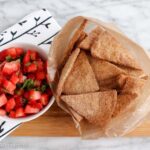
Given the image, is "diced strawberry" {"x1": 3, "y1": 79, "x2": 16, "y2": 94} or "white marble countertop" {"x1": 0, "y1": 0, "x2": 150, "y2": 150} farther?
"white marble countertop" {"x1": 0, "y1": 0, "x2": 150, "y2": 150}

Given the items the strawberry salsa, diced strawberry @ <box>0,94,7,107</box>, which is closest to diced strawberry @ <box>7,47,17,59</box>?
the strawberry salsa

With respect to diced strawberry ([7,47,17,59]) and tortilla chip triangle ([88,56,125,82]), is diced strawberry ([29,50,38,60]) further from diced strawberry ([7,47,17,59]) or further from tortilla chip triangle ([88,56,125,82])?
tortilla chip triangle ([88,56,125,82])

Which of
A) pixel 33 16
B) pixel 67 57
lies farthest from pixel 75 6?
pixel 67 57

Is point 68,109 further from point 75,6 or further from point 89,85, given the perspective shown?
point 75,6

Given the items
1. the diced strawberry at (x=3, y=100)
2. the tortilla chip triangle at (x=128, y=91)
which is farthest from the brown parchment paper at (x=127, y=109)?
the diced strawberry at (x=3, y=100)

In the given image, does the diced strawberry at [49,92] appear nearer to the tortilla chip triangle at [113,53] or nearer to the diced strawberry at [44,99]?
the diced strawberry at [44,99]

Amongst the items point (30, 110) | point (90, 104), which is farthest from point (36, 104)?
point (90, 104)
